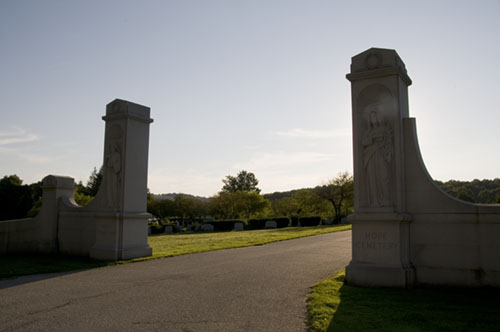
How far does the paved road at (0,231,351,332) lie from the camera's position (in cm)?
480

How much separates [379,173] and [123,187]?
6981mm

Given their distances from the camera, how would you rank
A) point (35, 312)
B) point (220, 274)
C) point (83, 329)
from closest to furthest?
point (83, 329) → point (35, 312) → point (220, 274)

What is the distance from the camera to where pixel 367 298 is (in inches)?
231

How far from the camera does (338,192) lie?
148 ft

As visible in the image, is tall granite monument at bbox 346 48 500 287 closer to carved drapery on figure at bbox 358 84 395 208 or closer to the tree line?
carved drapery on figure at bbox 358 84 395 208

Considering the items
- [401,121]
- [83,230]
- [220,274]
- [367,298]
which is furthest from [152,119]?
[367,298]

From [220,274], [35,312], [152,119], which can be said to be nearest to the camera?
[35,312]

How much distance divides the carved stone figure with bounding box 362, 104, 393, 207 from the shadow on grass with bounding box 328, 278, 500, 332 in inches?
65.2

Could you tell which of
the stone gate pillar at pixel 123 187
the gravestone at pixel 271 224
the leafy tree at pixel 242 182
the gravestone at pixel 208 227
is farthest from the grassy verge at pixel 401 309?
the leafy tree at pixel 242 182

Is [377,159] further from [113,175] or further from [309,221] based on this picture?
[309,221]

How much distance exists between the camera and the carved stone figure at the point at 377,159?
7078mm

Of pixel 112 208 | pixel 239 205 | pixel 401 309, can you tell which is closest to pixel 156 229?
pixel 112 208

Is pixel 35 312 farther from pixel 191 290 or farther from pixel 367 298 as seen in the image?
pixel 367 298

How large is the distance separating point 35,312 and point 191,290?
233 cm
